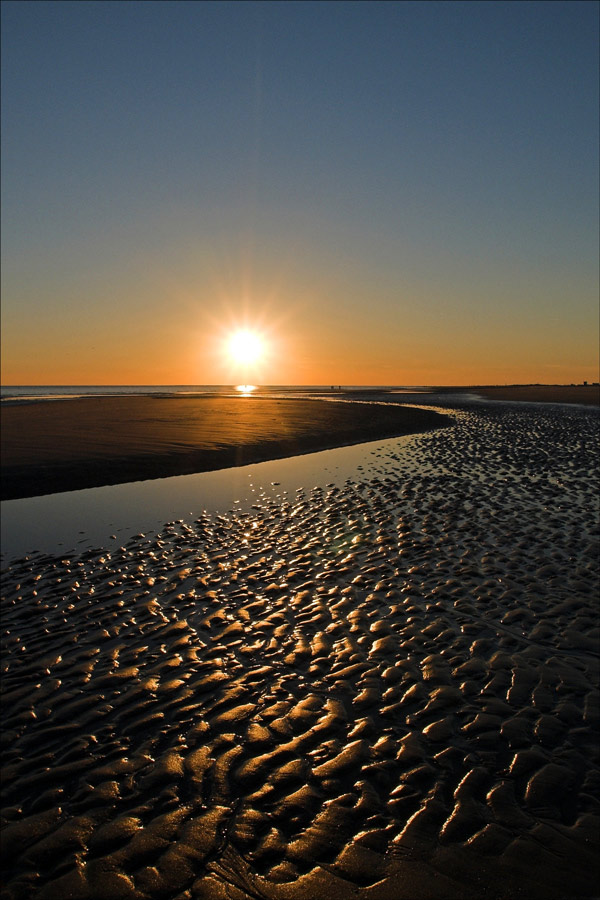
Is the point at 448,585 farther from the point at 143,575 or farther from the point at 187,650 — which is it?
the point at 143,575

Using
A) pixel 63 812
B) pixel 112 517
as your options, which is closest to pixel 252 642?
pixel 63 812

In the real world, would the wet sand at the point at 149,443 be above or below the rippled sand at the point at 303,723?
above

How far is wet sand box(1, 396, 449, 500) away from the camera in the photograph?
25562 millimetres

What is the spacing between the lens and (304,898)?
4789 mm

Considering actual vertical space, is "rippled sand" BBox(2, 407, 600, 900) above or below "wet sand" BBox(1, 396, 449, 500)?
below

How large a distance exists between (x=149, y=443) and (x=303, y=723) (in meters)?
29.7

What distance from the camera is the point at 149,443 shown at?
1384 inches

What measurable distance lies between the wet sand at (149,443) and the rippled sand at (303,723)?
11.5 metres

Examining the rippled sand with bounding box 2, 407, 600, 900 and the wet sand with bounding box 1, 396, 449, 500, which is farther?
the wet sand with bounding box 1, 396, 449, 500

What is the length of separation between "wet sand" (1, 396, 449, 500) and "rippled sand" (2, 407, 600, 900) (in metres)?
11.5

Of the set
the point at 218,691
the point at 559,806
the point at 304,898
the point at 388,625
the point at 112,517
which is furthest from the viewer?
the point at 112,517

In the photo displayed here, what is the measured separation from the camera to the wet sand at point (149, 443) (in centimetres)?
2556

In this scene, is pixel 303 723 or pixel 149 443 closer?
pixel 303 723

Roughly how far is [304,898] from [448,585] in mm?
8355
